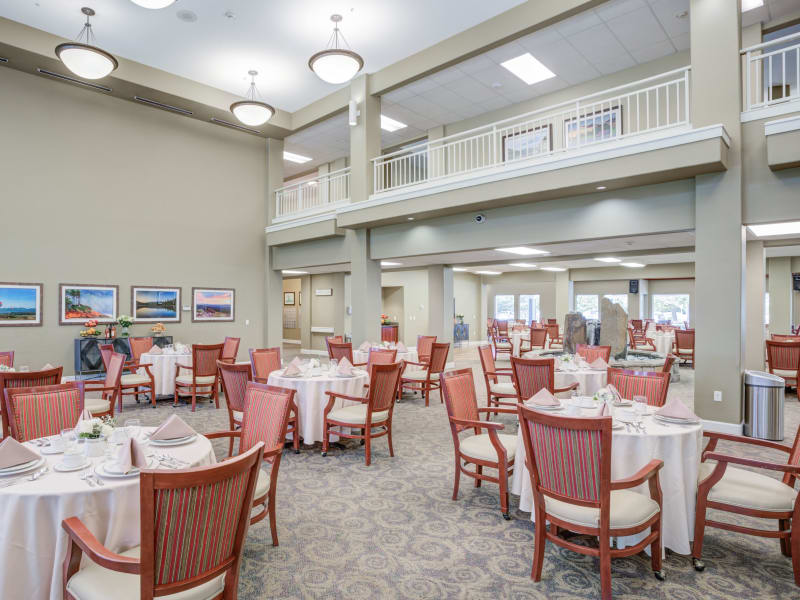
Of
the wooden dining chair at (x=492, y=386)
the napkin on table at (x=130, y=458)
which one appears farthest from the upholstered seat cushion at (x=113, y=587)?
→ the wooden dining chair at (x=492, y=386)

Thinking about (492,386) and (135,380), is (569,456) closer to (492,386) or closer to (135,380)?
(492,386)

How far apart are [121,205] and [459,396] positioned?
31.1 ft

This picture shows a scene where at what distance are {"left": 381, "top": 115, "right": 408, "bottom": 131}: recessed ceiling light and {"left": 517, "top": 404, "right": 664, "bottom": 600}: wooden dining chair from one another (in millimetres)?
10090

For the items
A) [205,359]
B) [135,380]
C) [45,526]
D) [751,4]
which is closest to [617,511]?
[45,526]

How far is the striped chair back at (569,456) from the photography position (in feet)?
7.68

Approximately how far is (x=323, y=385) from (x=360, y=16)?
630cm

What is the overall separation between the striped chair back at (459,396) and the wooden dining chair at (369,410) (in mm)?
924

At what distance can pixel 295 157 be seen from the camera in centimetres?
1412

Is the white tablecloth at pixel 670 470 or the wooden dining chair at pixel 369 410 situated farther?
the wooden dining chair at pixel 369 410

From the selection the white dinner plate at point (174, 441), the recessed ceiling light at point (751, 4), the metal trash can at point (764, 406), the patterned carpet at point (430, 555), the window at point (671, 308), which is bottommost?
the patterned carpet at point (430, 555)

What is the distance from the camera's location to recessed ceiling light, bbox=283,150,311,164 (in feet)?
45.5

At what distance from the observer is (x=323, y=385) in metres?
5.00

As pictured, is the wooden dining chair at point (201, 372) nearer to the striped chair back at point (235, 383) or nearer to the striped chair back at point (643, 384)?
the striped chair back at point (235, 383)

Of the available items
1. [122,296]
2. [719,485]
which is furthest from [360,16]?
[719,485]
